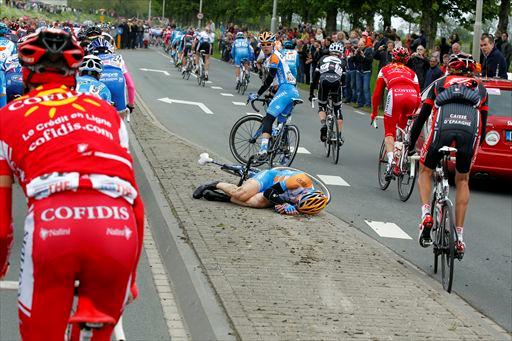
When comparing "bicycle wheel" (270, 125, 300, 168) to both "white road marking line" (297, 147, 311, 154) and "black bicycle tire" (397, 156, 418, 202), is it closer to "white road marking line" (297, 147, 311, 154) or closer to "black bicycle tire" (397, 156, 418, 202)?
"black bicycle tire" (397, 156, 418, 202)

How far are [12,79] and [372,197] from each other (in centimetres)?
504

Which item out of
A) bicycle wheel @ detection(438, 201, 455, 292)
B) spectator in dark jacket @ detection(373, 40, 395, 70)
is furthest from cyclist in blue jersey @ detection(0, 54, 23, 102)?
spectator in dark jacket @ detection(373, 40, 395, 70)

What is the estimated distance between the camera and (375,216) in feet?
43.0

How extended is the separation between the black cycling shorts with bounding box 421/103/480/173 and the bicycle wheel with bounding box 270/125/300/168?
20.7 feet

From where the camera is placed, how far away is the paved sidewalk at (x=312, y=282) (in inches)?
271

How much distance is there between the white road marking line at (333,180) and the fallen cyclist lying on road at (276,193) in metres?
3.64

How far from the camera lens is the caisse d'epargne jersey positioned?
3980 millimetres

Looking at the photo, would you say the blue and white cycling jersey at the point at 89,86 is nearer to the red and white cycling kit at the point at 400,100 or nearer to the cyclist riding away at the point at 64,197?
the cyclist riding away at the point at 64,197

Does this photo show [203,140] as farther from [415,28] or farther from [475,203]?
[415,28]

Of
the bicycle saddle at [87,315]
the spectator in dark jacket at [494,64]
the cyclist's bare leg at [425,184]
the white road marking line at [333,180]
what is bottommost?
the white road marking line at [333,180]

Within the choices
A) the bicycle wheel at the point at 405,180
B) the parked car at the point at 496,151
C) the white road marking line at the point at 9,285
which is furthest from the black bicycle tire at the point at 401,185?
the white road marking line at the point at 9,285

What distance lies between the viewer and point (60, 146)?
13.3 ft

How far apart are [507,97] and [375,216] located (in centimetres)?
468

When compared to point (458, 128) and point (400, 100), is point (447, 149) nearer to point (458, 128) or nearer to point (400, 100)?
point (458, 128)
